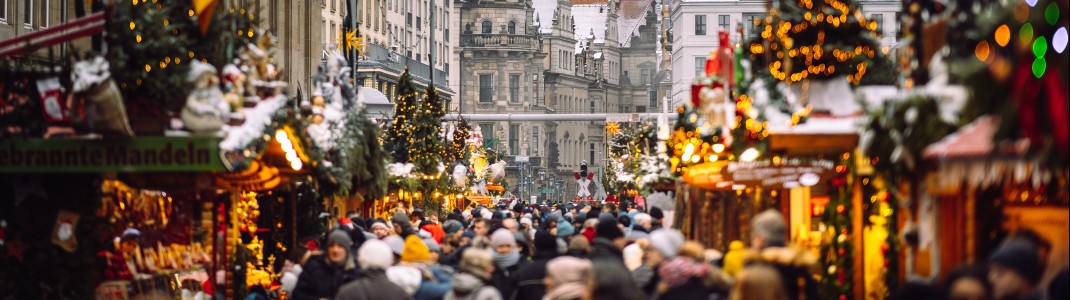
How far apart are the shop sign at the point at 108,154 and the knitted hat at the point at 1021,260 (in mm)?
8699

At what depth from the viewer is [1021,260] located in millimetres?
10883

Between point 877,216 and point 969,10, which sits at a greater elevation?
point 969,10

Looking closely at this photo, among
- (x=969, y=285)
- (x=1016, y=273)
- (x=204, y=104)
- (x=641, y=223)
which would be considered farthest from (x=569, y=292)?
(x=641, y=223)

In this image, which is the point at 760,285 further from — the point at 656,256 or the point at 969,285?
the point at 656,256

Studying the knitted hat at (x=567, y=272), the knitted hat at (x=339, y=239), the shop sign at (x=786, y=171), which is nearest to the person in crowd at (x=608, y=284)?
the knitted hat at (x=567, y=272)

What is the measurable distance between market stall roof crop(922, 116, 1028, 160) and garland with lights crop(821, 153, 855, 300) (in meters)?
6.50

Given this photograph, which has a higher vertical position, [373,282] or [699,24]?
[699,24]

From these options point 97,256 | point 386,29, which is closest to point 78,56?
point 97,256

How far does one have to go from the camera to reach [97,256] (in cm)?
1889

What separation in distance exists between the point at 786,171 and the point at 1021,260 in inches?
370

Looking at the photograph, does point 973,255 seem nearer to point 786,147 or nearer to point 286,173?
point 786,147

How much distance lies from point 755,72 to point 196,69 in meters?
5.77

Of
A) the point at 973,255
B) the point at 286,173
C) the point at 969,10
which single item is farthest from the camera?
the point at 286,173

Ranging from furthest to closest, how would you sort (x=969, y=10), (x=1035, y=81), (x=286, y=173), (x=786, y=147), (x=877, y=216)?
(x=286, y=173)
(x=877, y=216)
(x=786, y=147)
(x=969, y=10)
(x=1035, y=81)
